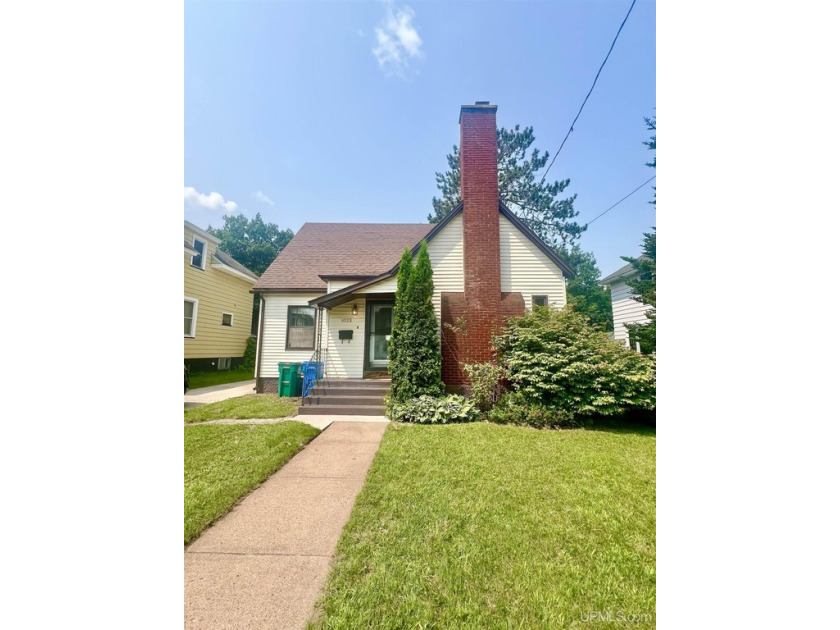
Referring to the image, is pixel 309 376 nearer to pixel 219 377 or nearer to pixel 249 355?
pixel 219 377

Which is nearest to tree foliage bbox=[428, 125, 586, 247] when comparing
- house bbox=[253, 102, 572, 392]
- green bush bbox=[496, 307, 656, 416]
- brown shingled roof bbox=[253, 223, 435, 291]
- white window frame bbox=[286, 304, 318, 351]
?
brown shingled roof bbox=[253, 223, 435, 291]

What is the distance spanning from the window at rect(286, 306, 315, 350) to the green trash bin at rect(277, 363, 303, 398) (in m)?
1.08

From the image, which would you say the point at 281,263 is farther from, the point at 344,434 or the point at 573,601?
the point at 573,601

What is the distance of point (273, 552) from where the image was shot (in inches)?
80.1

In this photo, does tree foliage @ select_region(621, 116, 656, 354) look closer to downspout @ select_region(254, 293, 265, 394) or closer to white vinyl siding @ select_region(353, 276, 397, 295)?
white vinyl siding @ select_region(353, 276, 397, 295)

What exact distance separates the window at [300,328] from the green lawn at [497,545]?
243 inches

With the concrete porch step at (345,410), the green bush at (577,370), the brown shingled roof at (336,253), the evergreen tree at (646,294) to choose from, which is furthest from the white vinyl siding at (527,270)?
the concrete porch step at (345,410)

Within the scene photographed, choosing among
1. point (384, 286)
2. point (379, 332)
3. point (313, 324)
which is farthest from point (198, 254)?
point (384, 286)
